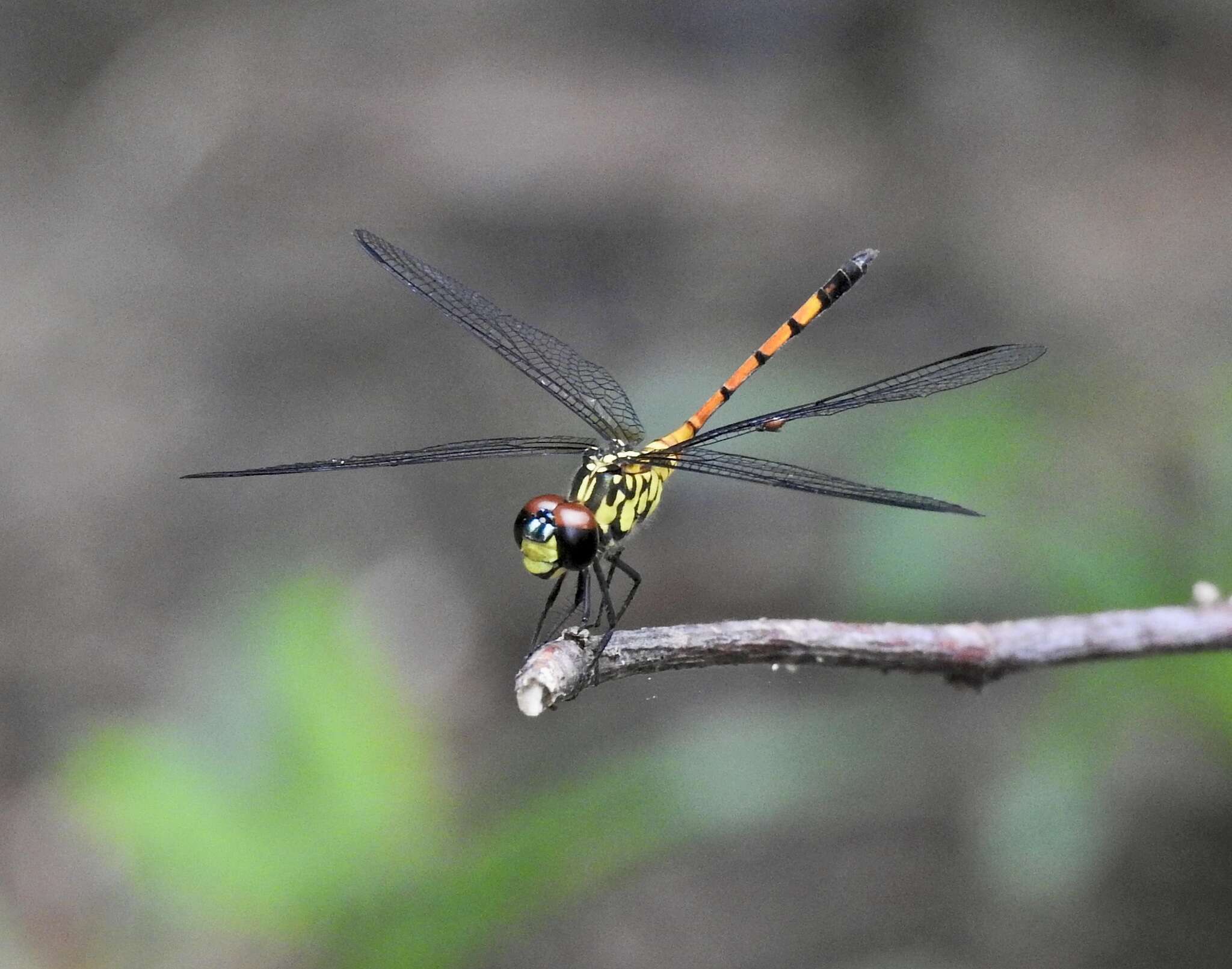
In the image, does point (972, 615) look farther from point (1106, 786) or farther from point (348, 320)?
point (348, 320)

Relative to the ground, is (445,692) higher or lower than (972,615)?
lower

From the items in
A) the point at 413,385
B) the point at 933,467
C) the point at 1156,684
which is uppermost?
the point at 413,385

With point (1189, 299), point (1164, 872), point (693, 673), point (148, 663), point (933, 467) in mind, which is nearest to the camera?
point (933, 467)

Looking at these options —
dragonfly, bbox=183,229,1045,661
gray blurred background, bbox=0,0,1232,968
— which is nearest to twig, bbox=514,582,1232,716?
dragonfly, bbox=183,229,1045,661

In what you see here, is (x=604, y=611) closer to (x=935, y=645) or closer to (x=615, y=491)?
(x=615, y=491)

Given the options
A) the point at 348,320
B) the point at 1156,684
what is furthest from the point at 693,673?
the point at 348,320

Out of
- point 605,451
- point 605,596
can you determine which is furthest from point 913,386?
point 605,596

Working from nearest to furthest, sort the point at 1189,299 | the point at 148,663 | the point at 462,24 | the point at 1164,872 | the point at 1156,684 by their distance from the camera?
the point at 1156,684 → the point at 1164,872 → the point at 148,663 → the point at 1189,299 → the point at 462,24
